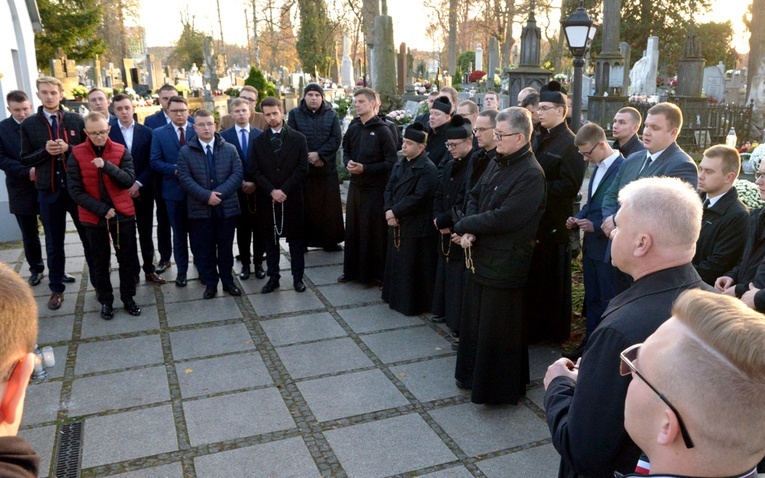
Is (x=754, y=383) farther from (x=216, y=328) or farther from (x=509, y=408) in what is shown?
(x=216, y=328)

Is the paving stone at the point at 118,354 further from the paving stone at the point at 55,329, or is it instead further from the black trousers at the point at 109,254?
the black trousers at the point at 109,254

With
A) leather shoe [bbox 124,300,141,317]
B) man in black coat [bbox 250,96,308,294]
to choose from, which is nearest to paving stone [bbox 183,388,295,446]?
leather shoe [bbox 124,300,141,317]

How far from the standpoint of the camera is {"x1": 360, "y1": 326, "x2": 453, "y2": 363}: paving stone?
5242 millimetres

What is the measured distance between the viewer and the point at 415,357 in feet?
17.0

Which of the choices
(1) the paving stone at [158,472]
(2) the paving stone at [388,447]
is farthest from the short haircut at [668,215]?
(1) the paving stone at [158,472]

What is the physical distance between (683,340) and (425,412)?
311 centimetres

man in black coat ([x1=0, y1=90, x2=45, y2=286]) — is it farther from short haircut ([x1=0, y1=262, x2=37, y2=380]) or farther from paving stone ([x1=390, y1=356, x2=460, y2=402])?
short haircut ([x1=0, y1=262, x2=37, y2=380])

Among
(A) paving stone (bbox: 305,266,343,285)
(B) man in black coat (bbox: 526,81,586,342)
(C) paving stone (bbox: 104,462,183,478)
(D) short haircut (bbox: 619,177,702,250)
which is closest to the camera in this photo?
(D) short haircut (bbox: 619,177,702,250)

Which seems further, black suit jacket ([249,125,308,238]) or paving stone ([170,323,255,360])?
black suit jacket ([249,125,308,238])

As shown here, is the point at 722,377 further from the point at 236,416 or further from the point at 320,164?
the point at 320,164

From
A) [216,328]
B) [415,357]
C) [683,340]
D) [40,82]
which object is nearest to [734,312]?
[683,340]

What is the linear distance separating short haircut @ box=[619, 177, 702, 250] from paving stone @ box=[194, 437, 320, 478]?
2.43 metres

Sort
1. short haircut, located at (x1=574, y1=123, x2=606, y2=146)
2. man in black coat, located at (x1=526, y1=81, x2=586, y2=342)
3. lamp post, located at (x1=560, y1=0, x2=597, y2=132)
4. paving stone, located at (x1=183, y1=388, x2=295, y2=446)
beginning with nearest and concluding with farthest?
paving stone, located at (x1=183, y1=388, x2=295, y2=446) → short haircut, located at (x1=574, y1=123, x2=606, y2=146) → man in black coat, located at (x1=526, y1=81, x2=586, y2=342) → lamp post, located at (x1=560, y1=0, x2=597, y2=132)

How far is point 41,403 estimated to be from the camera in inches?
173
